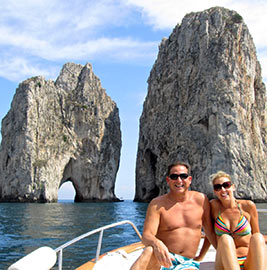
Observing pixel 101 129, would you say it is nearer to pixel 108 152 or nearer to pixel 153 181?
pixel 108 152

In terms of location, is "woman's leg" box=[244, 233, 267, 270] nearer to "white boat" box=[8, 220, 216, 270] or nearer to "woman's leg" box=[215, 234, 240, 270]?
"woman's leg" box=[215, 234, 240, 270]

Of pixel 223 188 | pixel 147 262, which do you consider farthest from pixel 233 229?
pixel 147 262

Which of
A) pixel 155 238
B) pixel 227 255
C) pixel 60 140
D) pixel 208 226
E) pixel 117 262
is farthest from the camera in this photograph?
pixel 60 140

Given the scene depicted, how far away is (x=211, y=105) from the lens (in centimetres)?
4334

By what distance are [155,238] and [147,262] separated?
0.25m

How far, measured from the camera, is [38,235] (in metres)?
14.1

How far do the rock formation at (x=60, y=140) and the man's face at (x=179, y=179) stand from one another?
166 feet

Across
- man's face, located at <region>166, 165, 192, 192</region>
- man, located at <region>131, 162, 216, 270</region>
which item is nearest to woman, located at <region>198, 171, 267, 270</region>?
man, located at <region>131, 162, 216, 270</region>

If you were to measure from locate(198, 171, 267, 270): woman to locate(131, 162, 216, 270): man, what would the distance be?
0.17 metres

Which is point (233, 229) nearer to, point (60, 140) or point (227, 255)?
point (227, 255)

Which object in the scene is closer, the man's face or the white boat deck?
the man's face

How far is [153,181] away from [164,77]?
18675mm

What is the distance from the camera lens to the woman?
295 cm

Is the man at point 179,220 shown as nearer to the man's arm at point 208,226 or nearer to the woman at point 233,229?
the man's arm at point 208,226
